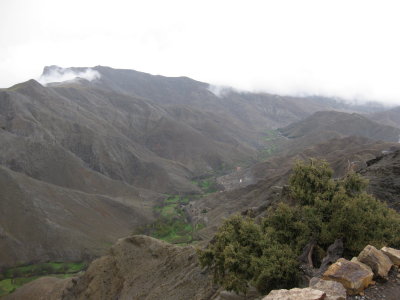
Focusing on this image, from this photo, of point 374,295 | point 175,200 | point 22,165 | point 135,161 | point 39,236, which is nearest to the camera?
point 374,295

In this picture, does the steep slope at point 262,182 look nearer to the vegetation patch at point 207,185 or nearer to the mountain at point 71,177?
the vegetation patch at point 207,185

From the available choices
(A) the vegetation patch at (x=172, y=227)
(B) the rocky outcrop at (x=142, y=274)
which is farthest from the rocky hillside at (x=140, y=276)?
(A) the vegetation patch at (x=172, y=227)

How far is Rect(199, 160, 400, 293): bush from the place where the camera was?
74.4 feet

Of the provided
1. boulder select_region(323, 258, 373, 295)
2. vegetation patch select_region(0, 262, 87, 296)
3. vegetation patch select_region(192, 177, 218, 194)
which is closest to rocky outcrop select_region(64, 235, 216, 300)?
boulder select_region(323, 258, 373, 295)

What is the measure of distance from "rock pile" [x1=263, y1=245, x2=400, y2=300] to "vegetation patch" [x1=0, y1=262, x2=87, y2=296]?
73868mm

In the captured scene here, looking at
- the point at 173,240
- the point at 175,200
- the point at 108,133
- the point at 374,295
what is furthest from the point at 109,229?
the point at 374,295

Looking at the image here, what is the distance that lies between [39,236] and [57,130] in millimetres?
76270

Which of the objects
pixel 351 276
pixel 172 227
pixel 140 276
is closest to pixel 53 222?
pixel 172 227

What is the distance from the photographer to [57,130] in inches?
6038

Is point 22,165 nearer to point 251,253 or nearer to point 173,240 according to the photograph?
point 173,240

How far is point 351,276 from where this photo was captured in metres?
15.1

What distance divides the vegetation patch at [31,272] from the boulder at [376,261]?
74.6 m

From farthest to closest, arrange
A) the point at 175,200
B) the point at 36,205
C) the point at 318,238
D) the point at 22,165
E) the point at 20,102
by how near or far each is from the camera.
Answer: the point at 20,102
the point at 175,200
the point at 22,165
the point at 36,205
the point at 318,238

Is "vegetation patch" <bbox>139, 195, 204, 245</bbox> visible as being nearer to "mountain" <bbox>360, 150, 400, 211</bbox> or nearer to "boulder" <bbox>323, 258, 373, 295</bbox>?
"mountain" <bbox>360, 150, 400, 211</bbox>
